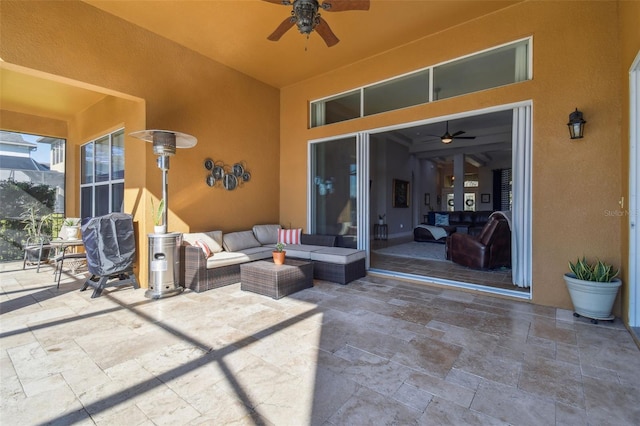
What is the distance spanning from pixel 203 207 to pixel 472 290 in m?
4.41

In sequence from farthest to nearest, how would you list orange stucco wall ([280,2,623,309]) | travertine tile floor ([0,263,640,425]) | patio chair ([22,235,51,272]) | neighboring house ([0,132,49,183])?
neighboring house ([0,132,49,183]) < patio chair ([22,235,51,272]) < orange stucco wall ([280,2,623,309]) < travertine tile floor ([0,263,640,425])

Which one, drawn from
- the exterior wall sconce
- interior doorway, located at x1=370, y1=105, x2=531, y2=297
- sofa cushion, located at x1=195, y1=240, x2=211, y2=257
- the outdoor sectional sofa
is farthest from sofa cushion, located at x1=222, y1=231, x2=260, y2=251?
the exterior wall sconce

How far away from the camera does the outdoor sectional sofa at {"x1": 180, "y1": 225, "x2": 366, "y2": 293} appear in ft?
13.5

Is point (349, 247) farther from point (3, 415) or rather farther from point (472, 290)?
point (3, 415)

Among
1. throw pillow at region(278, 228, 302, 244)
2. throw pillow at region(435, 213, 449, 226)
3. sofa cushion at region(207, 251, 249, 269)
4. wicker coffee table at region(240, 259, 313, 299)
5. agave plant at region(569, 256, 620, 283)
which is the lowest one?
wicker coffee table at region(240, 259, 313, 299)

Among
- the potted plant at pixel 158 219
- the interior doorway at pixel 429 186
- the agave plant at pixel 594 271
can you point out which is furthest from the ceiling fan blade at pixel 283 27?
the agave plant at pixel 594 271

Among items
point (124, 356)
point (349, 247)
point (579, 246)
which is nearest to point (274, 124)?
point (349, 247)

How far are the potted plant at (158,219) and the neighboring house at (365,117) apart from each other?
124 mm

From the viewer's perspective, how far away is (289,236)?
576 centimetres

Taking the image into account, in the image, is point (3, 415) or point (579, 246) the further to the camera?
point (579, 246)

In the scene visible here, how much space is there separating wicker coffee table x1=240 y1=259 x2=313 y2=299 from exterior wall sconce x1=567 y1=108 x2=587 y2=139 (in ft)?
11.7

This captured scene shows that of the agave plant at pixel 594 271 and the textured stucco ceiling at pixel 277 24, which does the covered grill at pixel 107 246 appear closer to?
the textured stucco ceiling at pixel 277 24

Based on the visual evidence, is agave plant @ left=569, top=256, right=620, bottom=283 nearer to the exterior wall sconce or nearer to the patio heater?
the exterior wall sconce

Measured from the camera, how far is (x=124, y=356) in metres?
2.29
